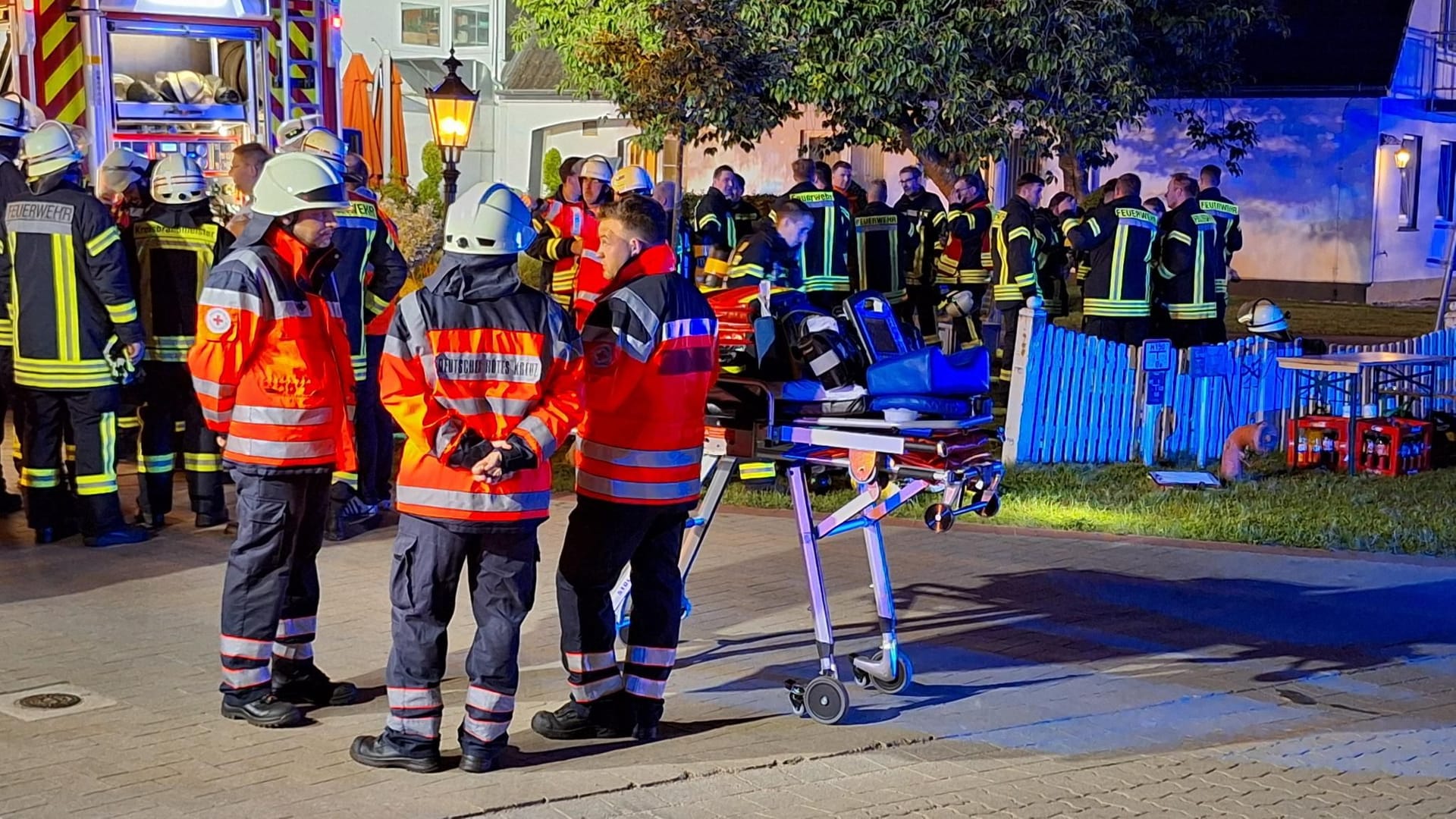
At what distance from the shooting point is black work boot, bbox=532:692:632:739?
6086 millimetres

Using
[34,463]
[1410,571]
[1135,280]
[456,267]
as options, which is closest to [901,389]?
[456,267]

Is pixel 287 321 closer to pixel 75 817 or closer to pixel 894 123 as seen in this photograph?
pixel 75 817

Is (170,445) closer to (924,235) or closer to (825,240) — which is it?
(825,240)

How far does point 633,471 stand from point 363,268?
389cm

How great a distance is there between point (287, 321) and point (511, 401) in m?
1.09

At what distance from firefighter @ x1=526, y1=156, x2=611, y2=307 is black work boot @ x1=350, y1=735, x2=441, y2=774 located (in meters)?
6.57

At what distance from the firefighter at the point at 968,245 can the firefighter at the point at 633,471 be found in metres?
10.1

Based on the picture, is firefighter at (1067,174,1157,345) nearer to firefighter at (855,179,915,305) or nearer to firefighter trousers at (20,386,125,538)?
firefighter at (855,179,915,305)

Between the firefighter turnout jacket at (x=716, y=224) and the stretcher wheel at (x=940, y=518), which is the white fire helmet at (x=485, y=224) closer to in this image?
the stretcher wheel at (x=940, y=518)

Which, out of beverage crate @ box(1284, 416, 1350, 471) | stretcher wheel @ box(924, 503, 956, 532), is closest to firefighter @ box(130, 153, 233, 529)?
stretcher wheel @ box(924, 503, 956, 532)

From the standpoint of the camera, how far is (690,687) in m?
6.83

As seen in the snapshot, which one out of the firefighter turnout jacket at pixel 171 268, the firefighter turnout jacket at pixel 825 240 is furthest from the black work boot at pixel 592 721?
the firefighter turnout jacket at pixel 825 240

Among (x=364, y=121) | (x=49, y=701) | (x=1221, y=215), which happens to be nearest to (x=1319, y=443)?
(x=1221, y=215)

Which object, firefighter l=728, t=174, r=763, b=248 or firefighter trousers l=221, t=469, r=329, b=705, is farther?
firefighter l=728, t=174, r=763, b=248
